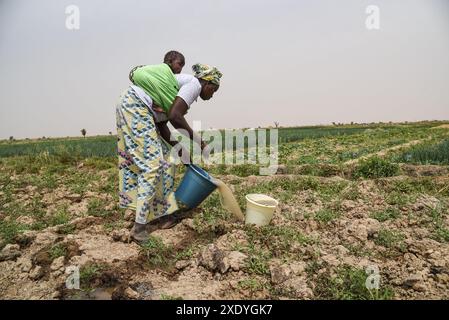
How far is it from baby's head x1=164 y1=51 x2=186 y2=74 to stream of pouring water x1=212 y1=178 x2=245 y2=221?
3.08ft

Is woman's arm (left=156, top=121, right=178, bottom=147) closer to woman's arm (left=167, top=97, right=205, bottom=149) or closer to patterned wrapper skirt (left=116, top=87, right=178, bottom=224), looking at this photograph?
patterned wrapper skirt (left=116, top=87, right=178, bottom=224)

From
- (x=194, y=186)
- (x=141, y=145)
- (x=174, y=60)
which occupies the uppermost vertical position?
(x=174, y=60)

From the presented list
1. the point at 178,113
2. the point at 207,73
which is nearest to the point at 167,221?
the point at 178,113

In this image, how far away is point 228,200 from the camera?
2979 millimetres

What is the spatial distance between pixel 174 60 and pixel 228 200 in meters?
1.20

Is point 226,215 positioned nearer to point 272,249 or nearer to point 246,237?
point 246,237

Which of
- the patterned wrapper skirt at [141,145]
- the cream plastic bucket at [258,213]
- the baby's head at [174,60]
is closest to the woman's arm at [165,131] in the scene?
the patterned wrapper skirt at [141,145]

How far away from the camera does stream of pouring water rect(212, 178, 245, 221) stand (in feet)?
9.42

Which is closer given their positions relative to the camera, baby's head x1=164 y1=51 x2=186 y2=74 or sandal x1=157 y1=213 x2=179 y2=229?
baby's head x1=164 y1=51 x2=186 y2=74

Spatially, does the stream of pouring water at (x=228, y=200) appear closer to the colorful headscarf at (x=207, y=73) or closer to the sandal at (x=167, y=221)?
the sandal at (x=167, y=221)

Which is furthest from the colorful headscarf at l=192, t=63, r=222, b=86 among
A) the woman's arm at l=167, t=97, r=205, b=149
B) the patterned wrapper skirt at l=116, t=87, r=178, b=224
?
the patterned wrapper skirt at l=116, t=87, r=178, b=224

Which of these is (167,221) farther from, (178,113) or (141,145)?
(178,113)

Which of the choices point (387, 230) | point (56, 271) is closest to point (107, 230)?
point (56, 271)
